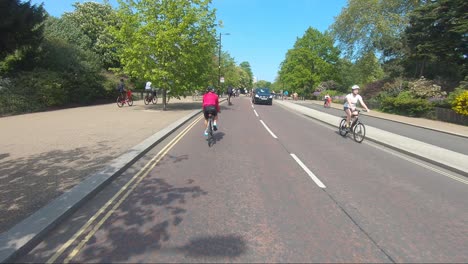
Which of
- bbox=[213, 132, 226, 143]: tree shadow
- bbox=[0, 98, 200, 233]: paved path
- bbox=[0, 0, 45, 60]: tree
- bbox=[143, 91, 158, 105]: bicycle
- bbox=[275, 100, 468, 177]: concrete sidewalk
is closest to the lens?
bbox=[0, 98, 200, 233]: paved path

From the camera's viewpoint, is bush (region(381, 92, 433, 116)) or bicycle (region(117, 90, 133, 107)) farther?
bush (region(381, 92, 433, 116))

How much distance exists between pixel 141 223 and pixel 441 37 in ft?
115

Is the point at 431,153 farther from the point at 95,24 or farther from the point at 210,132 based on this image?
the point at 95,24

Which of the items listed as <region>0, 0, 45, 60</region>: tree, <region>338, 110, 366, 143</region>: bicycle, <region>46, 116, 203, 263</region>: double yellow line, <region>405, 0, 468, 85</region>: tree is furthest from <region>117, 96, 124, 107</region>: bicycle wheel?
<region>405, 0, 468, 85</region>: tree

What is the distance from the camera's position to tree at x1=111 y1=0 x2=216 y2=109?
71.4 feet

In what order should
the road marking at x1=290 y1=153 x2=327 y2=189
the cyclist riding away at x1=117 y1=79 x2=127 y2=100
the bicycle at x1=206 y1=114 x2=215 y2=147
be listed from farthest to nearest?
the cyclist riding away at x1=117 y1=79 x2=127 y2=100
the bicycle at x1=206 y1=114 x2=215 y2=147
the road marking at x1=290 y1=153 x2=327 y2=189

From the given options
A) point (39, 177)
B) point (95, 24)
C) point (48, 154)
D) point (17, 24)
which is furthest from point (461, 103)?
point (95, 24)

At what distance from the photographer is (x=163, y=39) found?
69.9 ft

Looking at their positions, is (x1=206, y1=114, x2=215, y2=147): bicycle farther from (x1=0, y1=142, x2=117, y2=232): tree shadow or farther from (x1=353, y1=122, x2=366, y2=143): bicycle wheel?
(x1=353, y1=122, x2=366, y2=143): bicycle wheel

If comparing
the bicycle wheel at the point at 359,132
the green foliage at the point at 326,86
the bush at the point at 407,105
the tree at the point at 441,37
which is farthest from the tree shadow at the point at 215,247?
the green foliage at the point at 326,86

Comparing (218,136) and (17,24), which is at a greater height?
(17,24)

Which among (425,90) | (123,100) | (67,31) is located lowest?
(123,100)

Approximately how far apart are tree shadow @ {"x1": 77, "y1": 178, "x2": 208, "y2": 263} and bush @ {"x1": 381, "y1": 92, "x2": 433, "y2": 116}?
2534 centimetres

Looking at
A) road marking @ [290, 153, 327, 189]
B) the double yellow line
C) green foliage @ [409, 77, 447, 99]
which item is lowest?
the double yellow line
